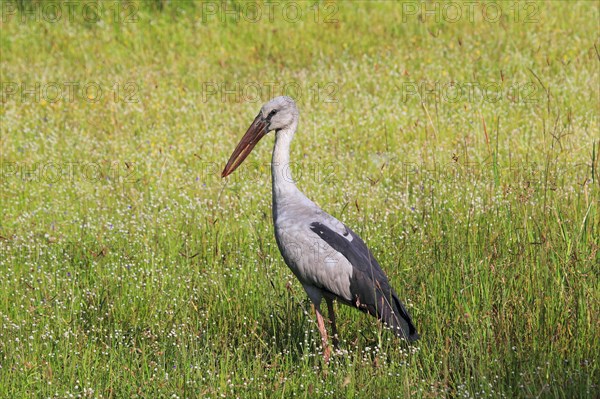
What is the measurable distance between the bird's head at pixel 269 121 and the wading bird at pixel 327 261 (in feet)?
0.93

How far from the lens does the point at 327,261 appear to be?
16.6ft

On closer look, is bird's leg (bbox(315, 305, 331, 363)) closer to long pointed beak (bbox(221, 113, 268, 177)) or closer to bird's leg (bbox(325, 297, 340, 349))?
bird's leg (bbox(325, 297, 340, 349))

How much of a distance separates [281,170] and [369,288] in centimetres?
110

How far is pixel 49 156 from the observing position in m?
9.52

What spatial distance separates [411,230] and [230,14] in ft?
28.8

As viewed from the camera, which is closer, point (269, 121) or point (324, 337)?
point (324, 337)

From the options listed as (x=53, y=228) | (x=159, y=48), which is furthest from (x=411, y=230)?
(x=159, y=48)

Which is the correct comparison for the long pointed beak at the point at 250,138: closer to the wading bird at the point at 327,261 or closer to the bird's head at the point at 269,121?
the bird's head at the point at 269,121

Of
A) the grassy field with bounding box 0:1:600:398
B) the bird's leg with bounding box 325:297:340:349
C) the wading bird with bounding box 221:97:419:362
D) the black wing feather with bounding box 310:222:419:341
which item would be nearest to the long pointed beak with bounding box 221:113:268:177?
the wading bird with bounding box 221:97:419:362

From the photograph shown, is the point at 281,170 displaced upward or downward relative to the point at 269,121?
downward

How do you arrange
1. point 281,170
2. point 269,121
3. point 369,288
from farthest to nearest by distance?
1. point 269,121
2. point 281,170
3. point 369,288

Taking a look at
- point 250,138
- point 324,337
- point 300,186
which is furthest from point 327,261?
point 300,186

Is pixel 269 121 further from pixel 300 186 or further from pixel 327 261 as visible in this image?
pixel 300 186

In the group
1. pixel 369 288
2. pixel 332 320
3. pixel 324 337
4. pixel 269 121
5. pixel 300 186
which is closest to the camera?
pixel 369 288
